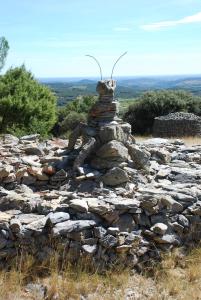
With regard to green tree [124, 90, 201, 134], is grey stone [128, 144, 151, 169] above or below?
above

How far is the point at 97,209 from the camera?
6738 mm

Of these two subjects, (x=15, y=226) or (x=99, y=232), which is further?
(x=99, y=232)

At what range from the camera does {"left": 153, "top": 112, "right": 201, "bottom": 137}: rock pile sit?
24188mm

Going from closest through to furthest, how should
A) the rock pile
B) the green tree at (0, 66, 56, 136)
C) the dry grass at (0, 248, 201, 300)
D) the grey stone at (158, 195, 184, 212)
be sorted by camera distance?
the dry grass at (0, 248, 201, 300), the grey stone at (158, 195, 184, 212), the rock pile, the green tree at (0, 66, 56, 136)

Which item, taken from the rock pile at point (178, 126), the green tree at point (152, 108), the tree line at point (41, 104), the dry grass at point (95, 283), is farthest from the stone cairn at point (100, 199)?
the green tree at point (152, 108)

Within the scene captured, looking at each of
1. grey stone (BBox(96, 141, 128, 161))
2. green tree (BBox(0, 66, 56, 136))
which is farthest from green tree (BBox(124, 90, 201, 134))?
grey stone (BBox(96, 141, 128, 161))

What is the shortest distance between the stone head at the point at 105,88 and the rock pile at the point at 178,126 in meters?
15.8

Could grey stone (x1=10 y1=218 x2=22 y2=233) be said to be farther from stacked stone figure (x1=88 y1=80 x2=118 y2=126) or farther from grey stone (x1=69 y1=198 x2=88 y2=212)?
stacked stone figure (x1=88 y1=80 x2=118 y2=126)

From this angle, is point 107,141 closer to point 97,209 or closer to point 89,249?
point 97,209

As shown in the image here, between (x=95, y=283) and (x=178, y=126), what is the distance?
19.1 meters

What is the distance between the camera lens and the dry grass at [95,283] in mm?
5977

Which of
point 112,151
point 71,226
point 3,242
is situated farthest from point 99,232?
point 112,151

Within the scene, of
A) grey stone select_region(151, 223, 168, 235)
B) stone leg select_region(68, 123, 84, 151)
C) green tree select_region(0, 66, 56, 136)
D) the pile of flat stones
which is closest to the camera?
the pile of flat stones

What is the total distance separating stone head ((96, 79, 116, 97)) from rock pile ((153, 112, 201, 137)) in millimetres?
15796
